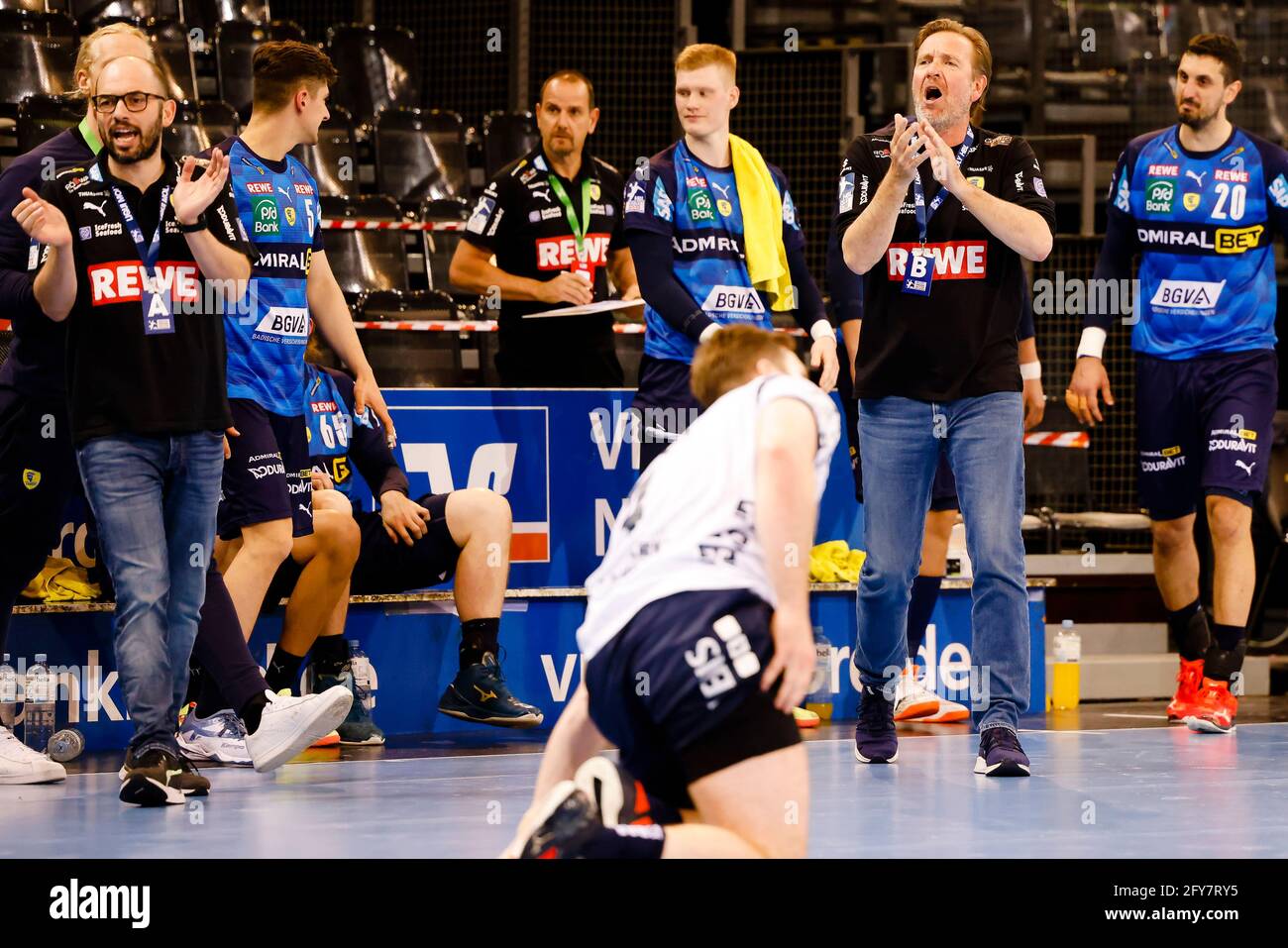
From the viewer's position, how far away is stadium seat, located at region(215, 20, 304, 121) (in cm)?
945

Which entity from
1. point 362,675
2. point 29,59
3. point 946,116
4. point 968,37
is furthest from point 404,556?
point 29,59

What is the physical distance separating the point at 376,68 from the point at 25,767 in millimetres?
5878

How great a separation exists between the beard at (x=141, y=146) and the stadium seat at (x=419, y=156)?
4.79 meters

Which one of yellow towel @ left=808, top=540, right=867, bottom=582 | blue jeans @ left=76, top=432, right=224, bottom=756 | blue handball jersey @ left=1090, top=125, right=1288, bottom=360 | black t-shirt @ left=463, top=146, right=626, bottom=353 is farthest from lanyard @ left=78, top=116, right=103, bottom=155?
blue handball jersey @ left=1090, top=125, right=1288, bottom=360

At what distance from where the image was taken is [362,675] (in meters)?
6.18

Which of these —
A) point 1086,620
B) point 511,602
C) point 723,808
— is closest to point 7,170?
point 511,602

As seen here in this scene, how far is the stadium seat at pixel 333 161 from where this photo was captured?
29.7ft

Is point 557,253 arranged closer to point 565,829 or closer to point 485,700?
point 485,700

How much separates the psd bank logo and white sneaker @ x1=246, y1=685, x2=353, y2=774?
6.26 ft

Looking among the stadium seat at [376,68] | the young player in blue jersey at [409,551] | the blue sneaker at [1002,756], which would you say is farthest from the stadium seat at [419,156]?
the blue sneaker at [1002,756]

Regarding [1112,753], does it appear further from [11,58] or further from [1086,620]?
[11,58]

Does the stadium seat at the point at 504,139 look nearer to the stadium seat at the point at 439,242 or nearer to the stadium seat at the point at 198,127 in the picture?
the stadium seat at the point at 439,242
